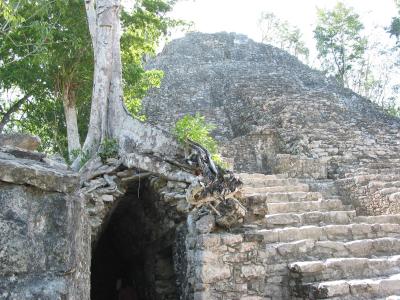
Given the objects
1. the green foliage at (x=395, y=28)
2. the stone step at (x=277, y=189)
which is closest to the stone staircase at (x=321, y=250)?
the stone step at (x=277, y=189)

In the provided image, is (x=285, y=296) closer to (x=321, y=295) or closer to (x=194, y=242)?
(x=321, y=295)

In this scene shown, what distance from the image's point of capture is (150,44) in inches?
423

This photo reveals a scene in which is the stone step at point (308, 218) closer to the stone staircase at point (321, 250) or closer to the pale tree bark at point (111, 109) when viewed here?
the stone staircase at point (321, 250)

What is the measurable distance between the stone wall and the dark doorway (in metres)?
3.40

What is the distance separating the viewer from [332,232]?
4926mm

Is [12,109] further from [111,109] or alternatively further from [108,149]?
[108,149]

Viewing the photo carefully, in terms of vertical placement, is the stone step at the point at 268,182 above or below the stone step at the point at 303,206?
above

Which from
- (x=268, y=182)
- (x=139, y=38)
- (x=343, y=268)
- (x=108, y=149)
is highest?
(x=139, y=38)

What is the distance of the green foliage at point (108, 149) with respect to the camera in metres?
5.41

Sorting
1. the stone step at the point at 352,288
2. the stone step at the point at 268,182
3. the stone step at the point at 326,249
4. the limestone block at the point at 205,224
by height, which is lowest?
the stone step at the point at 352,288

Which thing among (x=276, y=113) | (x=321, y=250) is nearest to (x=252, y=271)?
(x=321, y=250)

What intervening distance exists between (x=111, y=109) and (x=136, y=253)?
2154mm

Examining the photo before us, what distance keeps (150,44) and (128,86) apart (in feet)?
4.41

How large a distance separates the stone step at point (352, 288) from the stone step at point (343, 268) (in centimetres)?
16
